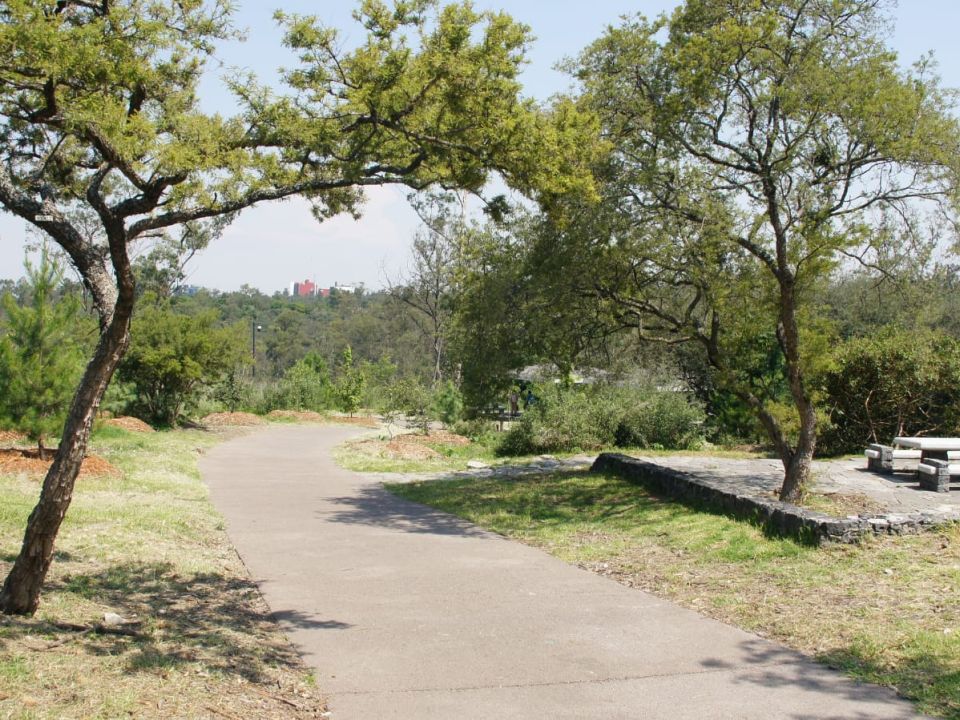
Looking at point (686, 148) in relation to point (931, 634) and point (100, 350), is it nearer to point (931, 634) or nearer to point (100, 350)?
point (931, 634)

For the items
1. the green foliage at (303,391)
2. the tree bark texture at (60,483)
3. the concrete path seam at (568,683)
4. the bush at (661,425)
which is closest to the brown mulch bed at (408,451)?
the bush at (661,425)

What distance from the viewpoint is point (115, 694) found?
441cm

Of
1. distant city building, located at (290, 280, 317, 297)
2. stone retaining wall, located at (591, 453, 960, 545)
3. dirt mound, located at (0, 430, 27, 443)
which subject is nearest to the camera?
stone retaining wall, located at (591, 453, 960, 545)

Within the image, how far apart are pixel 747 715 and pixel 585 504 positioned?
7.93m

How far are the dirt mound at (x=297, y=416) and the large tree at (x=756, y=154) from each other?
22531 mm

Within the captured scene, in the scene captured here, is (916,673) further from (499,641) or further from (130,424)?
(130,424)

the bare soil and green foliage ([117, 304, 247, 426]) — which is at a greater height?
green foliage ([117, 304, 247, 426])

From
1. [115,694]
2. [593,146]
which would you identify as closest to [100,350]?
[115,694]

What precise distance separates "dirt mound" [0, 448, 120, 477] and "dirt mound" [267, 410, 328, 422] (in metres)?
18.3

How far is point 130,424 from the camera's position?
23172mm

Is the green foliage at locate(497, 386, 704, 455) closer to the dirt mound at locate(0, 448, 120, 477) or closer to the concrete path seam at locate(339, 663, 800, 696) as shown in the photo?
the dirt mound at locate(0, 448, 120, 477)

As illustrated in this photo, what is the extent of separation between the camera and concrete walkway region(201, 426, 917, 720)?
16.1ft

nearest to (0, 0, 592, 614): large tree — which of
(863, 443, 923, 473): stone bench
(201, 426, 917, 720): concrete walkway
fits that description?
(201, 426, 917, 720): concrete walkway

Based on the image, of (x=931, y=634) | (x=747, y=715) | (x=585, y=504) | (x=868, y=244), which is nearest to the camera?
(x=747, y=715)
